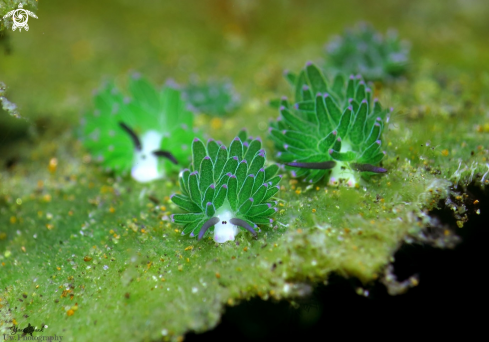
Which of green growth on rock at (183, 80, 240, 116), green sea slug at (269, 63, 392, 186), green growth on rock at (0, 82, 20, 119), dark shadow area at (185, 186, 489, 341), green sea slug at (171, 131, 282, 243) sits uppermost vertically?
green growth on rock at (183, 80, 240, 116)

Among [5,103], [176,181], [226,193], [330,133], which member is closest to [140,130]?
[176,181]

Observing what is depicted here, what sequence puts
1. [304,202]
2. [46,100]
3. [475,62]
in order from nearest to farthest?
[304,202] → [475,62] → [46,100]

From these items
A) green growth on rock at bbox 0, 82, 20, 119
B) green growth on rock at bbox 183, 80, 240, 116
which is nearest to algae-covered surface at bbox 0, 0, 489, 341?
green growth on rock at bbox 183, 80, 240, 116

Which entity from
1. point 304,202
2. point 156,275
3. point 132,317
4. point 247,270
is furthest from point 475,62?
point 132,317

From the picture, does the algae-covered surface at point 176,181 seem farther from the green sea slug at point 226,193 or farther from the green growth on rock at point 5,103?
the green growth on rock at point 5,103

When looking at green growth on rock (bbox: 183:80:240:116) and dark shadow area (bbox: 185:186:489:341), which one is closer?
dark shadow area (bbox: 185:186:489:341)

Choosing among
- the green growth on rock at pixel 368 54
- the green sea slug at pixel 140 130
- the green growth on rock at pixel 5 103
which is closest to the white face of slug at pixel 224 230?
the green sea slug at pixel 140 130

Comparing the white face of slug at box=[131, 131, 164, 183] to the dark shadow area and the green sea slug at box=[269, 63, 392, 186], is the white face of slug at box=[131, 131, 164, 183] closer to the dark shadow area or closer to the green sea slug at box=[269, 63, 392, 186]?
the green sea slug at box=[269, 63, 392, 186]

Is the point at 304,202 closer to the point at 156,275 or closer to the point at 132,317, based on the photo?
the point at 156,275
